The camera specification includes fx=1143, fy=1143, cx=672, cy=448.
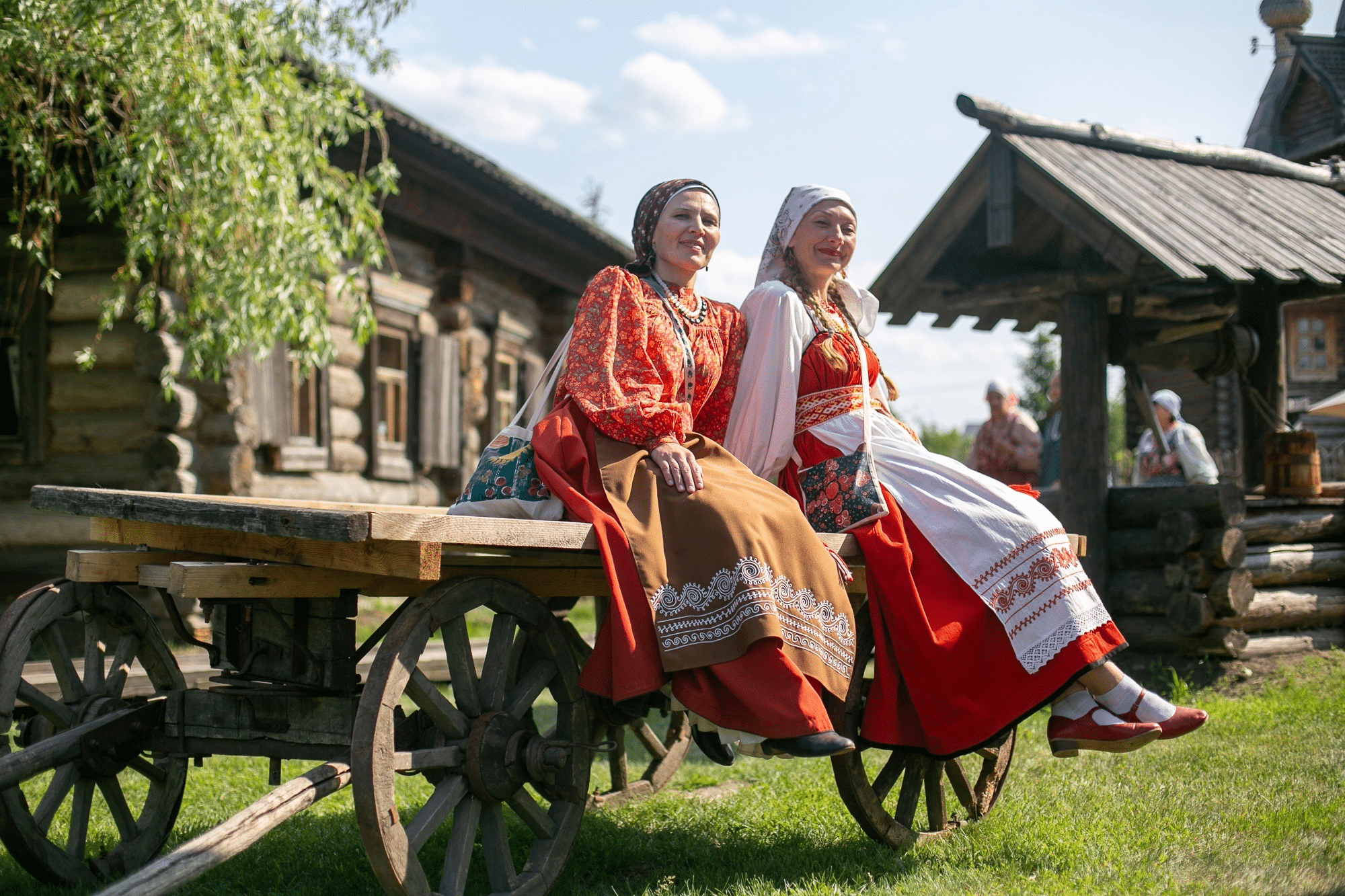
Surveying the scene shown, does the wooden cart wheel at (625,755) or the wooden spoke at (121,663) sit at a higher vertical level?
the wooden spoke at (121,663)

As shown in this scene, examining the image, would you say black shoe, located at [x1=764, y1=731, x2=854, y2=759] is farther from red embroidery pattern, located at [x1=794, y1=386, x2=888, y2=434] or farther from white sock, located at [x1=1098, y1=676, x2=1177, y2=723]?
red embroidery pattern, located at [x1=794, y1=386, x2=888, y2=434]

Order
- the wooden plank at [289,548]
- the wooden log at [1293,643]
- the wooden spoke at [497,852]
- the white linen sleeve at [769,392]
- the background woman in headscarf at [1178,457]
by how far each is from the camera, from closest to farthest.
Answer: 1. the wooden plank at [289,548]
2. the wooden spoke at [497,852]
3. the white linen sleeve at [769,392]
4. the wooden log at [1293,643]
5. the background woman in headscarf at [1178,457]

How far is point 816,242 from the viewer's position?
3.89m

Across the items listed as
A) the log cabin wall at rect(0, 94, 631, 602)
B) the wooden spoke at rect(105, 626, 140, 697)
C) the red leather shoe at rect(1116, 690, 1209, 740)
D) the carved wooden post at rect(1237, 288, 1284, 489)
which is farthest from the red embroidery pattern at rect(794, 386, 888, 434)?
the carved wooden post at rect(1237, 288, 1284, 489)

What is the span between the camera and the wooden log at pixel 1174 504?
6332 mm

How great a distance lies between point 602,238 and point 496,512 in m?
9.60

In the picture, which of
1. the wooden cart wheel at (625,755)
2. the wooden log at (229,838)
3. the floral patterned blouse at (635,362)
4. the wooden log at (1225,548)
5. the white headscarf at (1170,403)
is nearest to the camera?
the wooden log at (229,838)

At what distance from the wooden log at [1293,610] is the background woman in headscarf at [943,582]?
3.59 meters

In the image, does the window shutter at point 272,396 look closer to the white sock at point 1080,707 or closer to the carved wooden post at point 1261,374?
the white sock at point 1080,707

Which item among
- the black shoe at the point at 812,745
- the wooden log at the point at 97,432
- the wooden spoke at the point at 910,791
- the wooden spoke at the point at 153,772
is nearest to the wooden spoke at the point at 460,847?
the black shoe at the point at 812,745

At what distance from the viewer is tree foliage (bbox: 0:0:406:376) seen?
577cm

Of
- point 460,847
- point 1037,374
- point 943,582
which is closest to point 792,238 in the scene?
point 943,582

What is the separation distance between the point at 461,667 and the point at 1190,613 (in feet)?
15.9

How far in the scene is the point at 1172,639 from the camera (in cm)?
653
